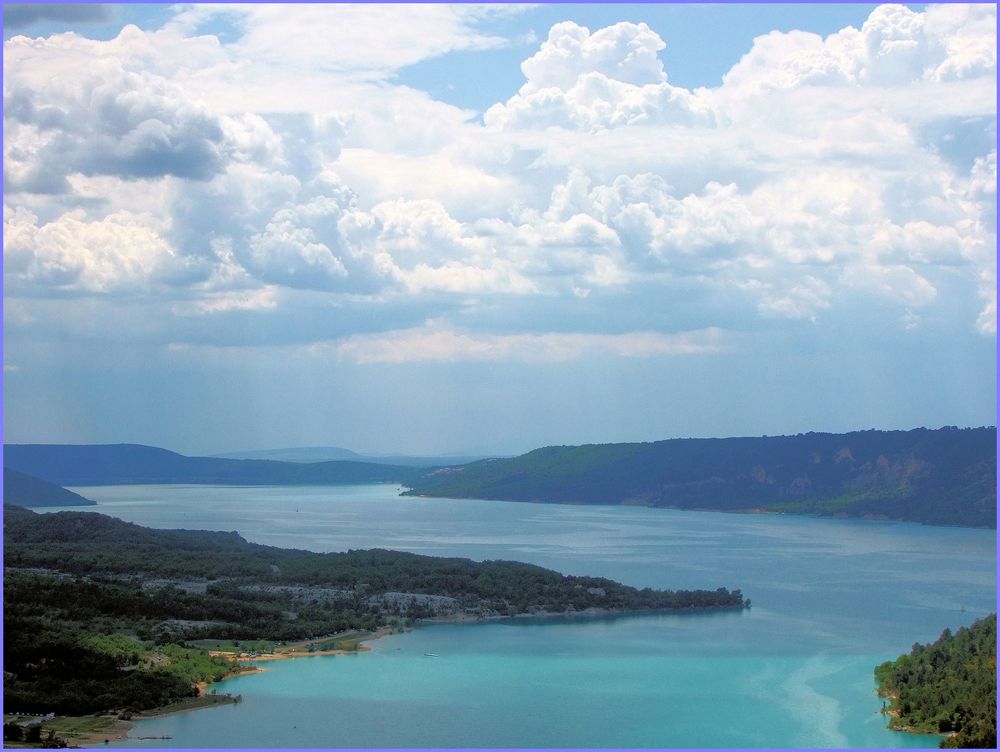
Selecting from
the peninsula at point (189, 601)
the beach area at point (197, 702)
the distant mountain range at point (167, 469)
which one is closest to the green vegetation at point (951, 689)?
the beach area at point (197, 702)

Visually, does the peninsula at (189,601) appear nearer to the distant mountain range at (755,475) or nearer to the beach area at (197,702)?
the beach area at (197,702)

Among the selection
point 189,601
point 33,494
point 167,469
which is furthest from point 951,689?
point 167,469

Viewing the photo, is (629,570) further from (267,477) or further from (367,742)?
(267,477)

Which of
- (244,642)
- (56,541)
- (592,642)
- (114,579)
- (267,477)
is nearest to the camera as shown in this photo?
(244,642)

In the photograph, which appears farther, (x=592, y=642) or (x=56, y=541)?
(x=56, y=541)

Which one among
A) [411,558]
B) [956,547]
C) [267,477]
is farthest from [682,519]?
[267,477]

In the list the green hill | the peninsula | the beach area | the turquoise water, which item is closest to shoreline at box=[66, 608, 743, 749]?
the beach area

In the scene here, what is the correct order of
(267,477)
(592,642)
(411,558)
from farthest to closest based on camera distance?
(267,477)
(411,558)
(592,642)
